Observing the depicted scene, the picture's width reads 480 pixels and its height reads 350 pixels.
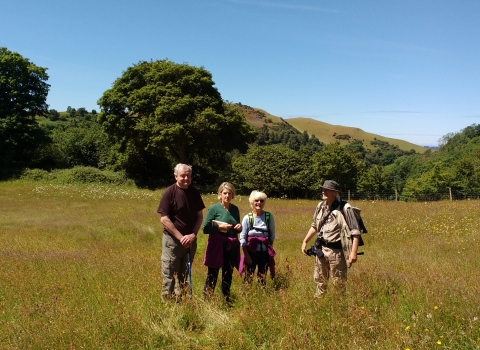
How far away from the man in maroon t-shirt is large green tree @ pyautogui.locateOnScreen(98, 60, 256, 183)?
79.8ft

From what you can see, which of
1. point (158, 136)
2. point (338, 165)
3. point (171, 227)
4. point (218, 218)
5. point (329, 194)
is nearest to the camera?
point (171, 227)

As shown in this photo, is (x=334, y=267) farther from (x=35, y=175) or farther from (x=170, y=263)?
(x=35, y=175)

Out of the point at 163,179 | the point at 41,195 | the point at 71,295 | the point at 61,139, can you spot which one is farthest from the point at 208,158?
the point at 71,295

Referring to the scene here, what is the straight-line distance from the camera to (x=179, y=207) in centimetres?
479

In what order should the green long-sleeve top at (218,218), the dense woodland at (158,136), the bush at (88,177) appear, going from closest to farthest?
the green long-sleeve top at (218,218), the dense woodland at (158,136), the bush at (88,177)

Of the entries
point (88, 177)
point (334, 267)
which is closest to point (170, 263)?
point (334, 267)

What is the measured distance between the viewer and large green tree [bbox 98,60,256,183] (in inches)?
1163

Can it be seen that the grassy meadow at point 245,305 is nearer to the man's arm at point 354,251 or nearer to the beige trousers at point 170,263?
the beige trousers at point 170,263

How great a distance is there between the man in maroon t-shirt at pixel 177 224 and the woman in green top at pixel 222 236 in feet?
0.85

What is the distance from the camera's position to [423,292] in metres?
4.68

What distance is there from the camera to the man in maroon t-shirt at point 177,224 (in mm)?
4738

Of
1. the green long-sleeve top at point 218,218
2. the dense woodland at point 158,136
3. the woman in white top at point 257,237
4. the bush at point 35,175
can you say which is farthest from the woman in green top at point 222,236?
the bush at point 35,175

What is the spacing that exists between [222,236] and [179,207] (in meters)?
0.76

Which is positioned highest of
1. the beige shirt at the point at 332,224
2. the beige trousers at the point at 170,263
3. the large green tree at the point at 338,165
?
the large green tree at the point at 338,165
